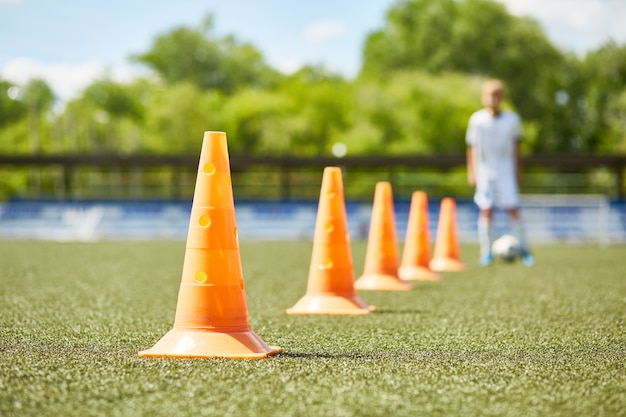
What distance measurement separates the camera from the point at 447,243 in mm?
14297

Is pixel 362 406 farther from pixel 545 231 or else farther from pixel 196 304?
pixel 545 231

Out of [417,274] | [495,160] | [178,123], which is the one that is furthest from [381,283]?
[178,123]

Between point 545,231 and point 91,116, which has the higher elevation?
point 91,116

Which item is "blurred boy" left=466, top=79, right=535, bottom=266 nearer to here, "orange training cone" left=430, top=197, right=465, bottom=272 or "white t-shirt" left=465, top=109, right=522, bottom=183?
"white t-shirt" left=465, top=109, right=522, bottom=183

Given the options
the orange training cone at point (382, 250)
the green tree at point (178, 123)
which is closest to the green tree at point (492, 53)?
the green tree at point (178, 123)

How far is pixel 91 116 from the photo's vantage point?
276 ft

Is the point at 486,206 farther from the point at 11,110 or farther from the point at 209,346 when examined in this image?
the point at 11,110

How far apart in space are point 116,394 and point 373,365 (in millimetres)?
1337

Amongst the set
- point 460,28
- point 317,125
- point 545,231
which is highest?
point 460,28

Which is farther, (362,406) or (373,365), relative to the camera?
(373,365)

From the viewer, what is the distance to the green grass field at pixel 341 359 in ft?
12.2

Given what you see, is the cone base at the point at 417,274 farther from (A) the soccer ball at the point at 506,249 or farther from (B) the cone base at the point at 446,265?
(A) the soccer ball at the point at 506,249

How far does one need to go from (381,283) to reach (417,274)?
2.04 meters

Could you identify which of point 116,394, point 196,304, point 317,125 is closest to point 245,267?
point 196,304
